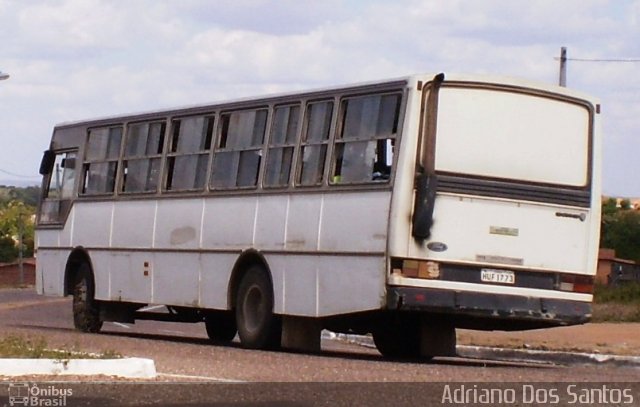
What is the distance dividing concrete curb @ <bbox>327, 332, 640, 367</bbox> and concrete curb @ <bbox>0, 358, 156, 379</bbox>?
8602 mm

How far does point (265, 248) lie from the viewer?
736 inches

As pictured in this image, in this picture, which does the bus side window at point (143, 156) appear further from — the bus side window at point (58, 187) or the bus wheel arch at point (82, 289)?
the bus side window at point (58, 187)

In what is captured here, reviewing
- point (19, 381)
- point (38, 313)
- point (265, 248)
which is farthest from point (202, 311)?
point (38, 313)

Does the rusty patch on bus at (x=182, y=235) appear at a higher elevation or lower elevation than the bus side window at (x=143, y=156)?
lower

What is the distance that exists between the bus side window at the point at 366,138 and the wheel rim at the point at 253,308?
2183 mm

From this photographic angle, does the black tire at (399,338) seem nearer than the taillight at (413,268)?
No

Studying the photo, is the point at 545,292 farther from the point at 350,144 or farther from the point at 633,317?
the point at 633,317

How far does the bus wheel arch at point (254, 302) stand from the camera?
18719mm

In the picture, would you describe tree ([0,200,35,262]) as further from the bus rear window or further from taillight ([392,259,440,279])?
taillight ([392,259,440,279])

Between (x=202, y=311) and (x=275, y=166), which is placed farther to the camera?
(x=202, y=311)

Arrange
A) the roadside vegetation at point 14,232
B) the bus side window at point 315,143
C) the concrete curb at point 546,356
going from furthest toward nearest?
the roadside vegetation at point 14,232
the concrete curb at point 546,356
the bus side window at point 315,143

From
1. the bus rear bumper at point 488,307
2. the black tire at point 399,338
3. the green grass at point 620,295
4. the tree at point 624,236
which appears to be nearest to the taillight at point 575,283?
the bus rear bumper at point 488,307

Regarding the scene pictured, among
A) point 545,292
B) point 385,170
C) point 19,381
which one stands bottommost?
point 19,381

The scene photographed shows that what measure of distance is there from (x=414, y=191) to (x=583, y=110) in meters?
2.32
